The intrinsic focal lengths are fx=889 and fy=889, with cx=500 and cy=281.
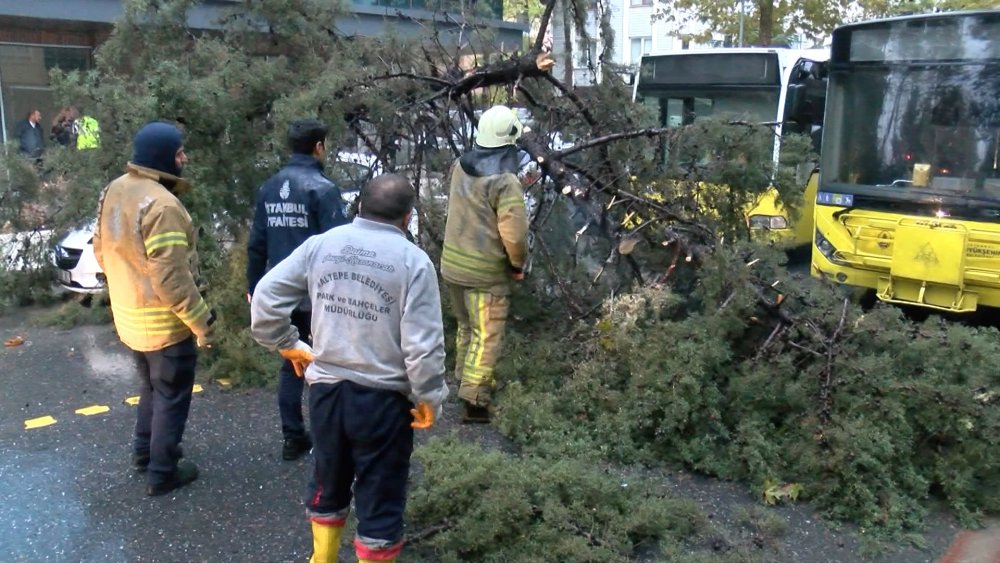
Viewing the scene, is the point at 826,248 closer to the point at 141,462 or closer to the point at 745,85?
the point at 745,85

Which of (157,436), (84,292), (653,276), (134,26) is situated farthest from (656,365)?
(84,292)

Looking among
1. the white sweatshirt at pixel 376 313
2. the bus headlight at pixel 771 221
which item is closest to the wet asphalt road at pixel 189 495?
the white sweatshirt at pixel 376 313

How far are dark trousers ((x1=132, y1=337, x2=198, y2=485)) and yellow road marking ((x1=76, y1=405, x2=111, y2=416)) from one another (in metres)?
1.42

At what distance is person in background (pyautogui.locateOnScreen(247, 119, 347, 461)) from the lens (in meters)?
4.55

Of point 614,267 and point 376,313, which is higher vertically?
point 376,313

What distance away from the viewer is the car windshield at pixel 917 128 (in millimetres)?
6719

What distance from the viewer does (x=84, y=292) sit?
824 cm

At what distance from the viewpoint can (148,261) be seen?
4133 millimetres

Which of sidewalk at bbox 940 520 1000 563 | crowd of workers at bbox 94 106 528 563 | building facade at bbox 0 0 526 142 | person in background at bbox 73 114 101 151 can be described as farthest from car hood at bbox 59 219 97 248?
sidewalk at bbox 940 520 1000 563

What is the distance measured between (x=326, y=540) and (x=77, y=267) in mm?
5941

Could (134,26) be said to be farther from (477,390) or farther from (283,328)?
(283,328)

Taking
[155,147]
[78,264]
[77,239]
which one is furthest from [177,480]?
[77,239]

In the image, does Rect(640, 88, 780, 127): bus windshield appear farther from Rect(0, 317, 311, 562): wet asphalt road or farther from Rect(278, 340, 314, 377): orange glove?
Rect(278, 340, 314, 377): orange glove

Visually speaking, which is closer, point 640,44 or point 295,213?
point 295,213
